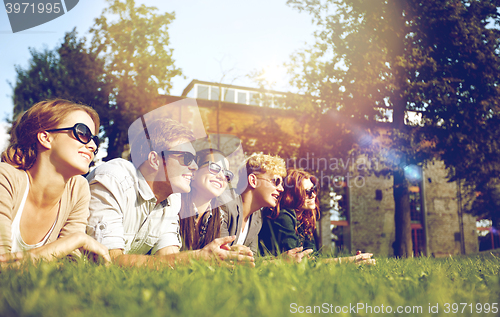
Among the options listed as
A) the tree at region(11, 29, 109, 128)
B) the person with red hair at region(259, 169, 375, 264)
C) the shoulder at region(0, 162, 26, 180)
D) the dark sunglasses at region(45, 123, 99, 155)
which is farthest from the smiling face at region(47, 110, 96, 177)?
the tree at region(11, 29, 109, 128)

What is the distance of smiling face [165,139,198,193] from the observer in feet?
11.1

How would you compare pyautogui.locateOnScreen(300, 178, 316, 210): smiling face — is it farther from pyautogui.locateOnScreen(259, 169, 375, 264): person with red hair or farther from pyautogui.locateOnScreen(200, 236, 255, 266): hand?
pyautogui.locateOnScreen(200, 236, 255, 266): hand

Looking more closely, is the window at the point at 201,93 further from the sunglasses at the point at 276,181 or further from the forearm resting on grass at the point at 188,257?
the forearm resting on grass at the point at 188,257

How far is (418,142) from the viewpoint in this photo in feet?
41.3

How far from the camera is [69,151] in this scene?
2.60 metres

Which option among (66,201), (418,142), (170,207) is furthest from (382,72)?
(66,201)

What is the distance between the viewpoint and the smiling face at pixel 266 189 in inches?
187

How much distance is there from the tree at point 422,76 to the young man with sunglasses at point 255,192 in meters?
8.48

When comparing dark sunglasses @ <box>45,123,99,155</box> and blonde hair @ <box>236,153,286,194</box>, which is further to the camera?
blonde hair @ <box>236,153,286,194</box>

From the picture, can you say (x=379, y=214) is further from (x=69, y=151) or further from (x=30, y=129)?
(x=30, y=129)

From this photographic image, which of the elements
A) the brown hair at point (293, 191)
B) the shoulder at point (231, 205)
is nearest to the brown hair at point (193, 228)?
the shoulder at point (231, 205)

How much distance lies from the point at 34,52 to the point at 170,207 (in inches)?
669

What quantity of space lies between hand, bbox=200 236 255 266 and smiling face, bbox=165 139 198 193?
0.95 meters

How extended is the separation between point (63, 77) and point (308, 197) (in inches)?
564
